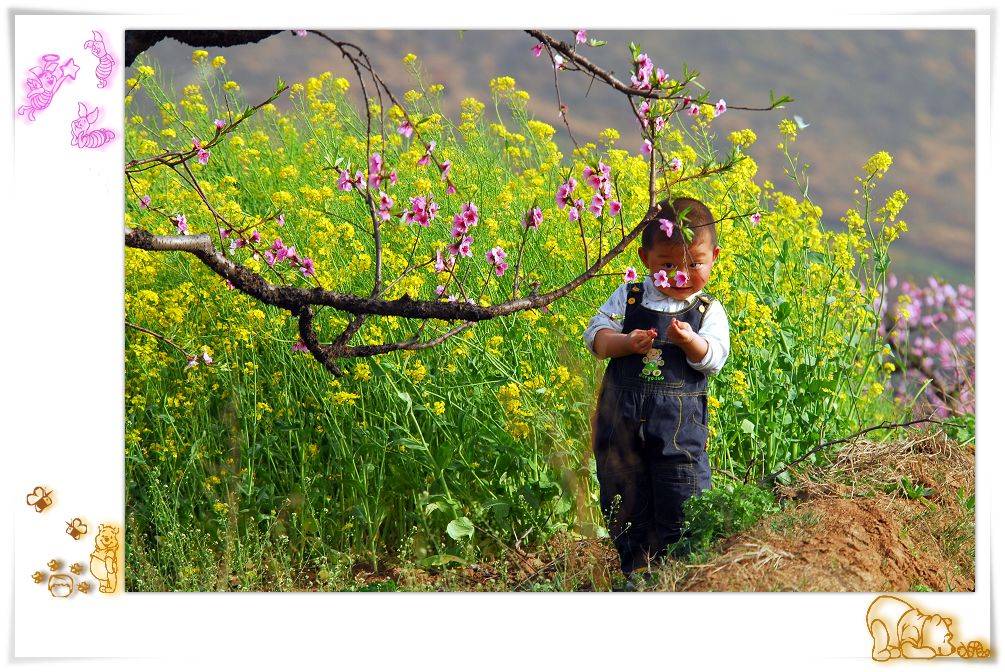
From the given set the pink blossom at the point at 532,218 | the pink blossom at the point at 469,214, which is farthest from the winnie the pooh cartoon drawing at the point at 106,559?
the pink blossom at the point at 532,218

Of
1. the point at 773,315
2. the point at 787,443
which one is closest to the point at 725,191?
the point at 773,315

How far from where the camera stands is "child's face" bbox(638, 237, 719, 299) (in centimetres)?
269

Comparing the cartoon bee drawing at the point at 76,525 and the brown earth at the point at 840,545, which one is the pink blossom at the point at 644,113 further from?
the cartoon bee drawing at the point at 76,525

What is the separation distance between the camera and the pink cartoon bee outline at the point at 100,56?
2564 millimetres

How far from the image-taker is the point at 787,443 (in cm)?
345

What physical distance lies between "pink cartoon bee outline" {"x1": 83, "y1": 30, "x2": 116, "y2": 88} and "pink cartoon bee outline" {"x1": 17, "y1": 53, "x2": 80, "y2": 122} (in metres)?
0.06

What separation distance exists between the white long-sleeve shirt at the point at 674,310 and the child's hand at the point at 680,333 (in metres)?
0.07

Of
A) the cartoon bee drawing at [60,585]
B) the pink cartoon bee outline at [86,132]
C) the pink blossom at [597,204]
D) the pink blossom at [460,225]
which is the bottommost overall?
the cartoon bee drawing at [60,585]

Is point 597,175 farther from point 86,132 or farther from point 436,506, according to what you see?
point 86,132

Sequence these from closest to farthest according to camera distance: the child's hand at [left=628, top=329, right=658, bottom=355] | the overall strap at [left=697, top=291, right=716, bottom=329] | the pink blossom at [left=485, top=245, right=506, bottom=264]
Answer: the child's hand at [left=628, top=329, right=658, bottom=355] < the overall strap at [left=697, top=291, right=716, bottom=329] < the pink blossom at [left=485, top=245, right=506, bottom=264]
